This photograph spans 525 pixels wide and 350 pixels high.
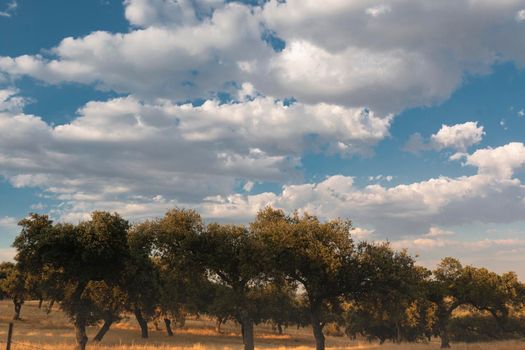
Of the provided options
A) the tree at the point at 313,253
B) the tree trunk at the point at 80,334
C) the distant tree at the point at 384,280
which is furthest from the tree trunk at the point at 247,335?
the tree trunk at the point at 80,334

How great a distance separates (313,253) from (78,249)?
66.6ft

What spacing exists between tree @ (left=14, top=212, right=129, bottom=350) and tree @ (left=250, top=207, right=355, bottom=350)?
1367cm

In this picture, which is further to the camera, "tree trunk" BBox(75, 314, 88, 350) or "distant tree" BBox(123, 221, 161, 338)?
"distant tree" BBox(123, 221, 161, 338)

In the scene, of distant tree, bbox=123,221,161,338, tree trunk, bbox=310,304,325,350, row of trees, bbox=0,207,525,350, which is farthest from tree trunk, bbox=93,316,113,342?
tree trunk, bbox=310,304,325,350

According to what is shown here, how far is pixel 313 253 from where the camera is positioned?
4069 cm

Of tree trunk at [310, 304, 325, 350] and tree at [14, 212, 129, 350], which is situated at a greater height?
tree at [14, 212, 129, 350]

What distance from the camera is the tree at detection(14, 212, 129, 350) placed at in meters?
34.9

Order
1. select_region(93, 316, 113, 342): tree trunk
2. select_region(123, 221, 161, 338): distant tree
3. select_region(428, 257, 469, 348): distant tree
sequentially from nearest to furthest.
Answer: select_region(123, 221, 161, 338): distant tree, select_region(93, 316, 113, 342): tree trunk, select_region(428, 257, 469, 348): distant tree

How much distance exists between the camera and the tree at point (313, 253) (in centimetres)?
4097

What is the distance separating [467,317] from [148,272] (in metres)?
68.9

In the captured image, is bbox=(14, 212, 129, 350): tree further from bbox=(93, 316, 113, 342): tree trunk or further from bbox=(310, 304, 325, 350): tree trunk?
bbox=(310, 304, 325, 350): tree trunk

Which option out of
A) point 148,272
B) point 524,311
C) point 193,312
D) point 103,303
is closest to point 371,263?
point 148,272

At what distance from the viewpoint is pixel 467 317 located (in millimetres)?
83500

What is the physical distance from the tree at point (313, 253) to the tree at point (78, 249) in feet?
44.8
